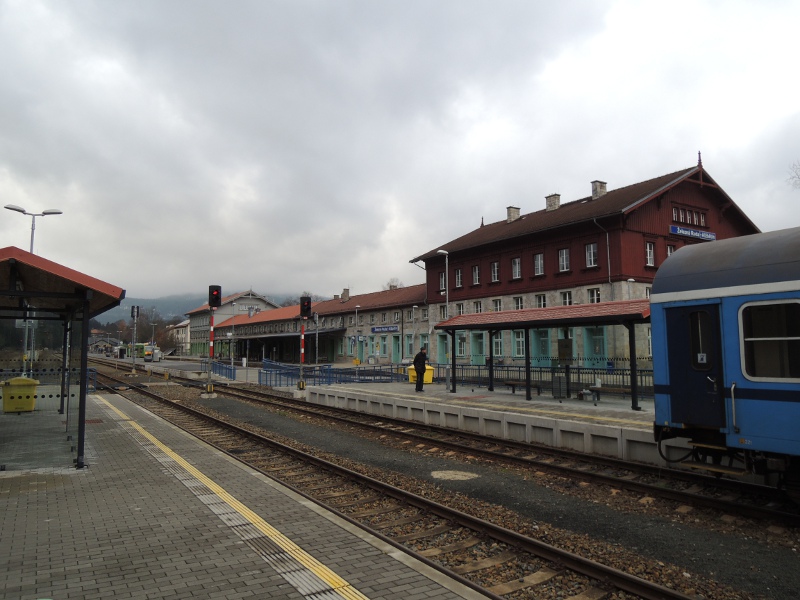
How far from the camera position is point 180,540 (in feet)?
18.4

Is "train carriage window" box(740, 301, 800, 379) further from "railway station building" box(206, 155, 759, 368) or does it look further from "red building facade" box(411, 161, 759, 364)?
"red building facade" box(411, 161, 759, 364)

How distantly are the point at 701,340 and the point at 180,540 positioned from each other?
23.3 ft

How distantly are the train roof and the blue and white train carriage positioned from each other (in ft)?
0.04

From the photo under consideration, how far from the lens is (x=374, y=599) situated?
14.0 feet

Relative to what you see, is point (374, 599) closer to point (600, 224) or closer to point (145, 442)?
point (145, 442)

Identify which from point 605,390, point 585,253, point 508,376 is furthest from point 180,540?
point 585,253

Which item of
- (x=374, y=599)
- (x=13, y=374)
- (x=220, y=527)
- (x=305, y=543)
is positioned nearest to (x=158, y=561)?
(x=220, y=527)

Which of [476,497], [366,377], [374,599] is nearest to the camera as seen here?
[374,599]

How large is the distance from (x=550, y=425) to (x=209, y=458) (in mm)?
7022

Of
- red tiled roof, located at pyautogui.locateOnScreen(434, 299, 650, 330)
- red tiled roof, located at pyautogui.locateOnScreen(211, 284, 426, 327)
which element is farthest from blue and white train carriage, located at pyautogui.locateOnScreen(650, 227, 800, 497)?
red tiled roof, located at pyautogui.locateOnScreen(211, 284, 426, 327)


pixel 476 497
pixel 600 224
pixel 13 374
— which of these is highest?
pixel 600 224

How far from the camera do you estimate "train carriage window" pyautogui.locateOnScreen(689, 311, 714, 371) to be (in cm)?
744

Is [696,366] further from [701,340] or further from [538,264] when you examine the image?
[538,264]

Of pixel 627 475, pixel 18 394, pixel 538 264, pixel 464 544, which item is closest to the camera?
pixel 464 544
